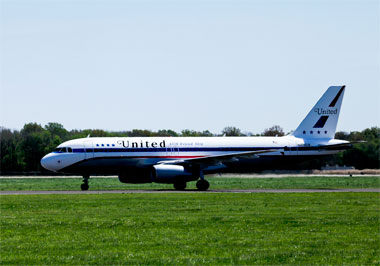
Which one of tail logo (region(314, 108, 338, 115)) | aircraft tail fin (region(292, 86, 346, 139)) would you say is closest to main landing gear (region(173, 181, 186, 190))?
aircraft tail fin (region(292, 86, 346, 139))

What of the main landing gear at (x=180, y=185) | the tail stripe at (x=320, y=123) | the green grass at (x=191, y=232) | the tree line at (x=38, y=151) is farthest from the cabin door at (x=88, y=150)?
the tree line at (x=38, y=151)

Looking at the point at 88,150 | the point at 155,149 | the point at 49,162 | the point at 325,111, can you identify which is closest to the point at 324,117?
the point at 325,111

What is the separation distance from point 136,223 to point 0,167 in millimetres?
73642

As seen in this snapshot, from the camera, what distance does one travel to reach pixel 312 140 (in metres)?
49.1

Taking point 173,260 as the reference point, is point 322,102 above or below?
above

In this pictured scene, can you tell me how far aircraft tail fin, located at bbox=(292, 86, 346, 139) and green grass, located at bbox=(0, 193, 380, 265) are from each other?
1822 centimetres

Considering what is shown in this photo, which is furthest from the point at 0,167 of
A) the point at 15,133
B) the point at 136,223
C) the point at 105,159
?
the point at 136,223

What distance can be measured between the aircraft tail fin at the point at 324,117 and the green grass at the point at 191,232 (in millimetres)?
18218

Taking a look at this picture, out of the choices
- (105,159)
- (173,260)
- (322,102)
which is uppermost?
(322,102)

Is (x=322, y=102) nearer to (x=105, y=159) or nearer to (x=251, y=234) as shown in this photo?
(x=105, y=159)

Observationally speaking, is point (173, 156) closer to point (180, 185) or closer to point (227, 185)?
point (180, 185)

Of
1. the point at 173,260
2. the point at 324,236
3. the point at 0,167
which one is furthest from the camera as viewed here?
the point at 0,167

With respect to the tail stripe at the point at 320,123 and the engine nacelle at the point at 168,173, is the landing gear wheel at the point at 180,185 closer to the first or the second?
the engine nacelle at the point at 168,173

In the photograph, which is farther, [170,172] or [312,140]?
[312,140]
